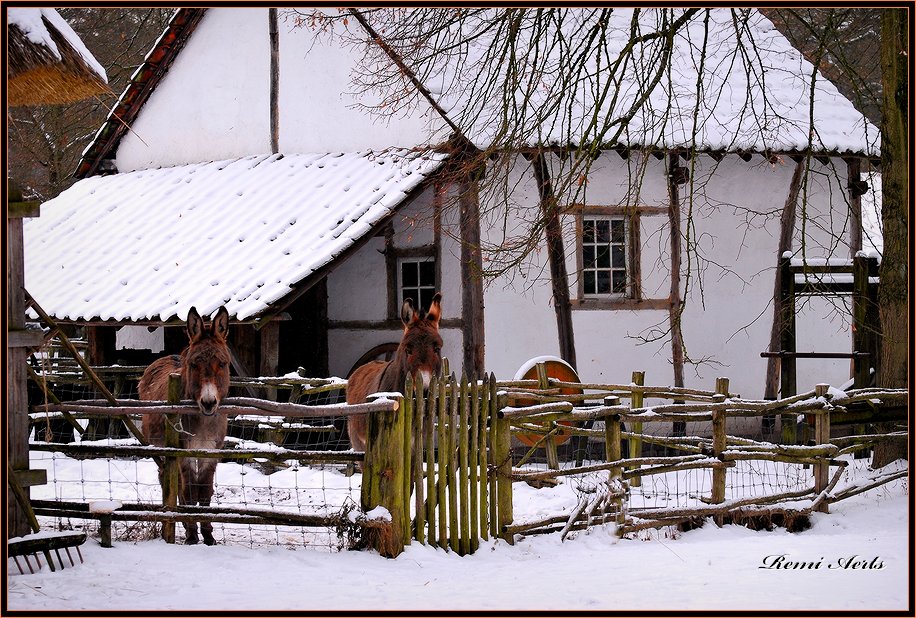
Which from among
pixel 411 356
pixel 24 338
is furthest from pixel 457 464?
pixel 24 338

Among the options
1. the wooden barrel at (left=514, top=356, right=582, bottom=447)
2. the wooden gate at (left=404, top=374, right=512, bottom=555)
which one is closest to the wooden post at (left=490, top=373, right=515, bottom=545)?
the wooden gate at (left=404, top=374, right=512, bottom=555)

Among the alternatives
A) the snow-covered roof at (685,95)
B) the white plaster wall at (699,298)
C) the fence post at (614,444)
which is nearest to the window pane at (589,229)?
the white plaster wall at (699,298)

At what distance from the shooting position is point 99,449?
24.0ft

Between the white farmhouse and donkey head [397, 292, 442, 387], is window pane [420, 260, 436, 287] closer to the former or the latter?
the white farmhouse

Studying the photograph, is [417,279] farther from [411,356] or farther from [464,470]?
[464,470]

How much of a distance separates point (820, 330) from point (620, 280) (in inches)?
135

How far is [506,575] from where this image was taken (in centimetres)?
695

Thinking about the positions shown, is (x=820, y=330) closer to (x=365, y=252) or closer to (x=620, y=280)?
(x=620, y=280)

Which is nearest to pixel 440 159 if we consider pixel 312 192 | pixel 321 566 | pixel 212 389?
pixel 312 192

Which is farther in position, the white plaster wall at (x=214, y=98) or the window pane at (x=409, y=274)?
the white plaster wall at (x=214, y=98)

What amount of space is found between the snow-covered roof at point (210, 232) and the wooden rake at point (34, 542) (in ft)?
17.9

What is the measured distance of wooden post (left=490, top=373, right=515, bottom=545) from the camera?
7.96 m

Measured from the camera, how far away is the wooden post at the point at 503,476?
26.1 feet

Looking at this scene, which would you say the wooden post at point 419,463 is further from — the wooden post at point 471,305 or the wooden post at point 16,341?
the wooden post at point 471,305
